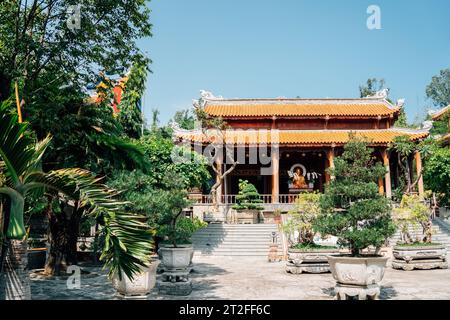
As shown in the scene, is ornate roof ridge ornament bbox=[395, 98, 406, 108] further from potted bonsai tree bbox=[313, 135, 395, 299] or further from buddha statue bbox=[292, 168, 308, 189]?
potted bonsai tree bbox=[313, 135, 395, 299]

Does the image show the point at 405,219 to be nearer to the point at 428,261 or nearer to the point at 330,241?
the point at 428,261

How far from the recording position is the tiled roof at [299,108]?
77.2ft

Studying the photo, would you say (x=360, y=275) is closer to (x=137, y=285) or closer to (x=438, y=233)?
(x=137, y=285)

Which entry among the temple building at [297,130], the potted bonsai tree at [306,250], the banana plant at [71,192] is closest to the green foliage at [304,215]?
the potted bonsai tree at [306,250]

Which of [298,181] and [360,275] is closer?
[360,275]

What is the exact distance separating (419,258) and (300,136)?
12.2 metres

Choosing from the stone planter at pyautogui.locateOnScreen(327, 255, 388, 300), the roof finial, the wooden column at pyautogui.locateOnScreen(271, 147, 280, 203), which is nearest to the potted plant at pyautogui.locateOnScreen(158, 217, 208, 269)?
the stone planter at pyautogui.locateOnScreen(327, 255, 388, 300)

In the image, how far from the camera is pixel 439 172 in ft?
72.3

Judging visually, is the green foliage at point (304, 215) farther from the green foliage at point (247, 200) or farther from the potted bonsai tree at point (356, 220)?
the green foliage at point (247, 200)

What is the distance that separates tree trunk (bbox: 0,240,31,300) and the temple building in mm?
16510

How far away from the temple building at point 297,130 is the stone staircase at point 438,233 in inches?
194

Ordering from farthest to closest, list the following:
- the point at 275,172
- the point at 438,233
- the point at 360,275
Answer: the point at 275,172, the point at 438,233, the point at 360,275

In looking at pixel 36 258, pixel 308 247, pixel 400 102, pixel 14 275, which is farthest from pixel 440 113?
pixel 14 275

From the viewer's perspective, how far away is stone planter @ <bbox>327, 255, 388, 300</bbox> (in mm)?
6574
